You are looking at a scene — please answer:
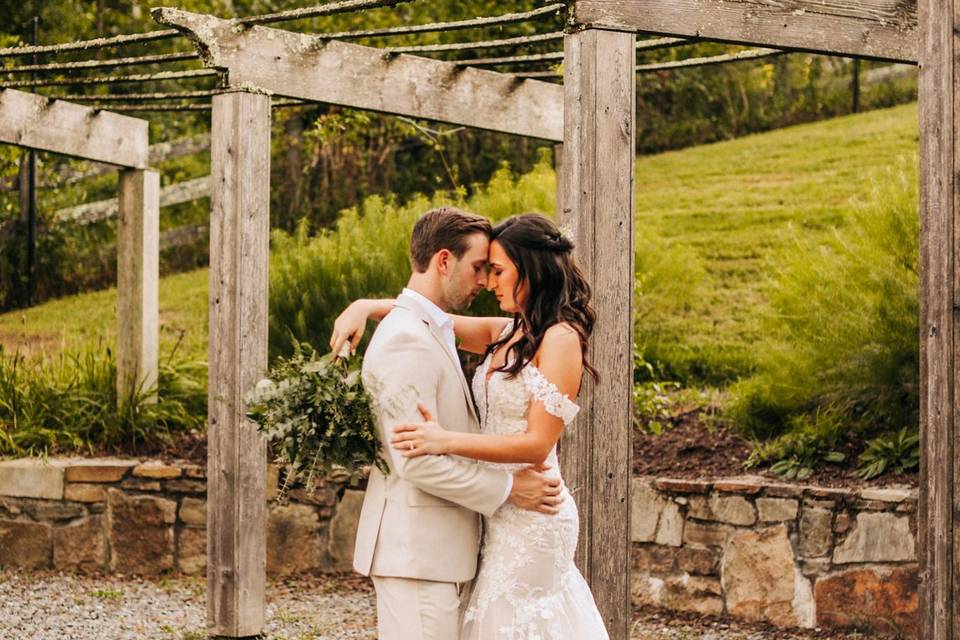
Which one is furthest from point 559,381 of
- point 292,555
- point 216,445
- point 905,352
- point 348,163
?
point 348,163

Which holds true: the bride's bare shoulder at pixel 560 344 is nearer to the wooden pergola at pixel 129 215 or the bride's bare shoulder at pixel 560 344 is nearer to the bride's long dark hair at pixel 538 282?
the bride's long dark hair at pixel 538 282

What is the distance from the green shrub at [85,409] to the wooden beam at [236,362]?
9.19 feet

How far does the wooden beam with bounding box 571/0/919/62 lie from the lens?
398 centimetres

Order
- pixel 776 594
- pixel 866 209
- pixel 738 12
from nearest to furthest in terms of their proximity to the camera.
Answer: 1. pixel 738 12
2. pixel 776 594
3. pixel 866 209

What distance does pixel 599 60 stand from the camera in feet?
12.8

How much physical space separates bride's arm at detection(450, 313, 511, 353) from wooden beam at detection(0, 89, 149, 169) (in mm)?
4663

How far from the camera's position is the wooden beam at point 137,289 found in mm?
8172

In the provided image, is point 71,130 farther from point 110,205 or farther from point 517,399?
point 110,205

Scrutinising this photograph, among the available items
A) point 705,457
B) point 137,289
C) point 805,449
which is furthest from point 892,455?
point 137,289

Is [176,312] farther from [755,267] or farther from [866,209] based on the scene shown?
[866,209]

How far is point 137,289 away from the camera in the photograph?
26.9 ft

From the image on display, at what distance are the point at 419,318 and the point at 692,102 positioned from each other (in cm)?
1423

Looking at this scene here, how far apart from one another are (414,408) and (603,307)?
85 cm

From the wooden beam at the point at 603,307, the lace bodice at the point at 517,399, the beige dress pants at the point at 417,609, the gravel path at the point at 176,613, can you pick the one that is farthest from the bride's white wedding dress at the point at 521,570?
the gravel path at the point at 176,613
